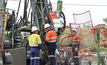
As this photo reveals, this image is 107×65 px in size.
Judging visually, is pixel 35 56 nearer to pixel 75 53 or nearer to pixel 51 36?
pixel 51 36

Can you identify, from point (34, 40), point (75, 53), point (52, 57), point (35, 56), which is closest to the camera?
point (34, 40)

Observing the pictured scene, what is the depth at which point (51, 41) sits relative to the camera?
9383mm

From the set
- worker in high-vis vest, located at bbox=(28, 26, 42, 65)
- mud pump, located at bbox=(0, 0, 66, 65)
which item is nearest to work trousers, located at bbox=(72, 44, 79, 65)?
mud pump, located at bbox=(0, 0, 66, 65)

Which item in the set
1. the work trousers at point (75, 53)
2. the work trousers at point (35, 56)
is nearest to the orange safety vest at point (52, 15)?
the work trousers at point (75, 53)

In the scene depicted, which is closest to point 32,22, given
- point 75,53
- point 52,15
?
point 52,15

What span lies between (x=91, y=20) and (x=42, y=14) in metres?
3.44

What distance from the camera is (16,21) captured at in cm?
1128

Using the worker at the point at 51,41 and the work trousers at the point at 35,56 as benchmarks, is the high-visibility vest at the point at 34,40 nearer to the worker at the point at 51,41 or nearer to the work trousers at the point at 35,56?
the work trousers at the point at 35,56

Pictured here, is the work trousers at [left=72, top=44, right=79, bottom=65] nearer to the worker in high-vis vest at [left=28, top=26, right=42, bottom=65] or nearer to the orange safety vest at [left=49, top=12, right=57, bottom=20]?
the orange safety vest at [left=49, top=12, right=57, bottom=20]

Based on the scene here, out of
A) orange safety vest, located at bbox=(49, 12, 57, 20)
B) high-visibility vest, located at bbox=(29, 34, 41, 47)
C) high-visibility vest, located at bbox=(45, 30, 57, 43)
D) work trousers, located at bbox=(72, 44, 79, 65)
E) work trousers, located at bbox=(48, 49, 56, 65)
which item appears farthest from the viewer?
work trousers, located at bbox=(72, 44, 79, 65)

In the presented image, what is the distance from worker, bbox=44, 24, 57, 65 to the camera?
9.30m

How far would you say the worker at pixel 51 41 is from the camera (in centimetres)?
930

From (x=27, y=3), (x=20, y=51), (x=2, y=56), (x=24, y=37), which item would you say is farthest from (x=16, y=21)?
(x=2, y=56)

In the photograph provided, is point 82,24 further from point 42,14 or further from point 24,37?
point 24,37
